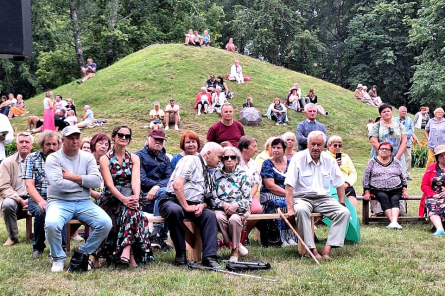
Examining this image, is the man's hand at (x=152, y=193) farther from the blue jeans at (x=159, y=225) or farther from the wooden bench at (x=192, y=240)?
the wooden bench at (x=192, y=240)

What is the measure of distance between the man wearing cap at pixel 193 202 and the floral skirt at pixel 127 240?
295mm

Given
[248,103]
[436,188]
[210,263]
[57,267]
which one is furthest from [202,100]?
[57,267]

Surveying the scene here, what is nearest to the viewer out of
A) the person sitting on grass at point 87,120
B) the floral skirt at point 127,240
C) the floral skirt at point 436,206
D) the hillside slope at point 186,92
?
the floral skirt at point 127,240

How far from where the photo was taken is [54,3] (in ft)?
95.2

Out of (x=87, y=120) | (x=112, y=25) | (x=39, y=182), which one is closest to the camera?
(x=39, y=182)

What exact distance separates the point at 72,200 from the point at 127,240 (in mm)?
711

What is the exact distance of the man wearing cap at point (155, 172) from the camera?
6.61 meters

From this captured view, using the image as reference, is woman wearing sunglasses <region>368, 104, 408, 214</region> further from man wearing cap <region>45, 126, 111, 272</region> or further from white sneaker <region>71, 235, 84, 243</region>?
man wearing cap <region>45, 126, 111, 272</region>

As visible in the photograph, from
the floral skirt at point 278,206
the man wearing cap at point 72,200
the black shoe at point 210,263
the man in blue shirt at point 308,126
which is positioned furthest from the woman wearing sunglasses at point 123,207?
the man in blue shirt at point 308,126

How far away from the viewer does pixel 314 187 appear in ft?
20.1

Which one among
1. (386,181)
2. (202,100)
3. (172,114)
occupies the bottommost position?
(386,181)

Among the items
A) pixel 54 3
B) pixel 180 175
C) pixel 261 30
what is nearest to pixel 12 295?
pixel 180 175

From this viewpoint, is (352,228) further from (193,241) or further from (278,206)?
(193,241)

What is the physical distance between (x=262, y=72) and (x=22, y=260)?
20.7 meters
